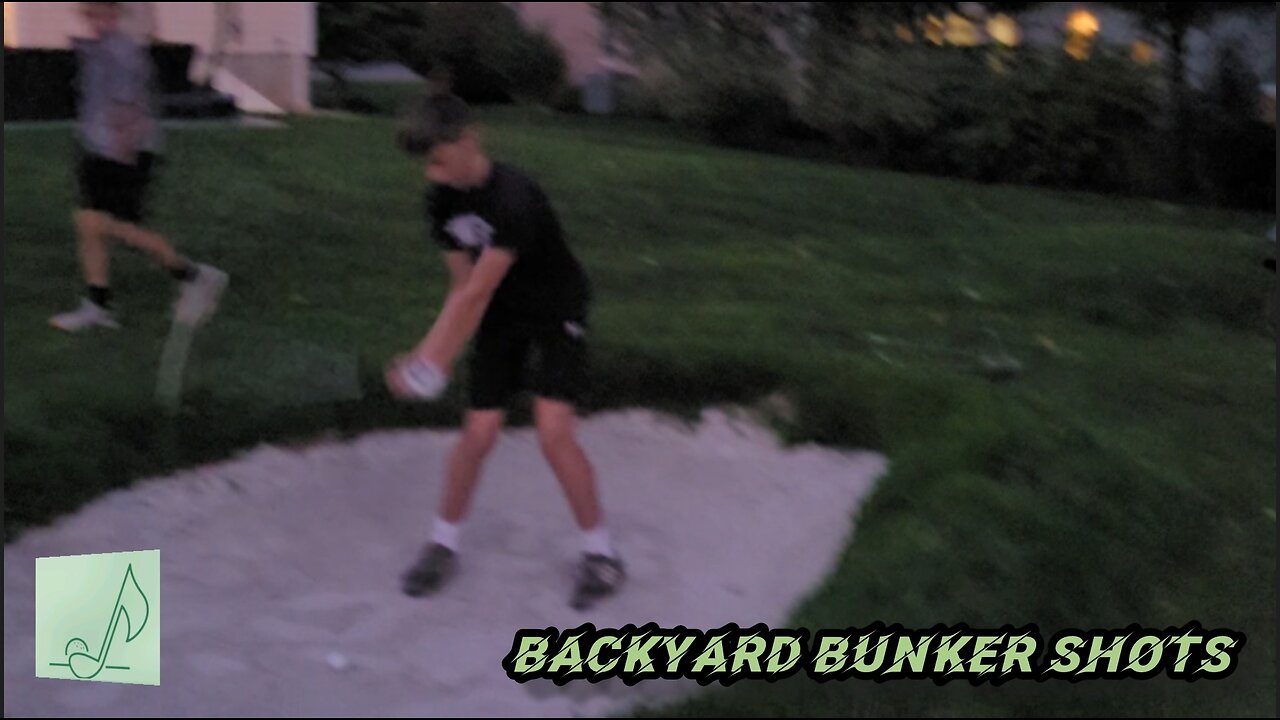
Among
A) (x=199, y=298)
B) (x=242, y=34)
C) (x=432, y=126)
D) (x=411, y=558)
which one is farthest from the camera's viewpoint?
(x=242, y=34)

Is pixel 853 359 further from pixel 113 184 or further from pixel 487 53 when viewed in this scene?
pixel 487 53

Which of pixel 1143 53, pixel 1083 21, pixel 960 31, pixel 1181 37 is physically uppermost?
pixel 960 31

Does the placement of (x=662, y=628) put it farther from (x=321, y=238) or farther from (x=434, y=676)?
(x=321, y=238)

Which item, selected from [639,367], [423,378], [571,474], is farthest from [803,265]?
[423,378]

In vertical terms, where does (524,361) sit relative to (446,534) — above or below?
above

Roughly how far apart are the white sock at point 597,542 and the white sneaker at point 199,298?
8.80ft

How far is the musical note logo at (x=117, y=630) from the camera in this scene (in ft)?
12.5

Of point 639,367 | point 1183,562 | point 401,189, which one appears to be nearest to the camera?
point 1183,562

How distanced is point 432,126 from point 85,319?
3.09 metres

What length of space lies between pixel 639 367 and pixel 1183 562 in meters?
2.45

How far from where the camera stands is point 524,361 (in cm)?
445

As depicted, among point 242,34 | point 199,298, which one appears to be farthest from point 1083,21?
point 199,298

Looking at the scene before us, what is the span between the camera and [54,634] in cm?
383

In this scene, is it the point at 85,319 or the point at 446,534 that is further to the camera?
the point at 85,319
